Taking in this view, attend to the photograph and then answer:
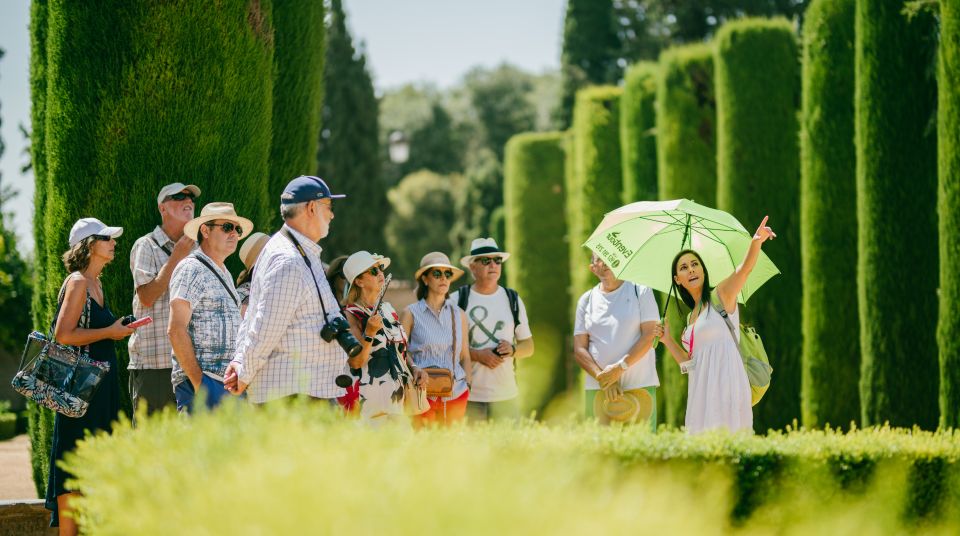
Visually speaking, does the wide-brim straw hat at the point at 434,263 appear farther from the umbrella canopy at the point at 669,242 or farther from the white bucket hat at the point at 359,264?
the umbrella canopy at the point at 669,242

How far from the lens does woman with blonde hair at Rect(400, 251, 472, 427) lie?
7.48 m

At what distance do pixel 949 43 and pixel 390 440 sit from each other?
24.6 ft

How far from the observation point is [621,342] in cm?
740

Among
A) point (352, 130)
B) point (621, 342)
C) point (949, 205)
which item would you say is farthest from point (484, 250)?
point (352, 130)

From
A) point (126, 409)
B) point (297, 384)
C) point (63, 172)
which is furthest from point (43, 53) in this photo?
point (297, 384)

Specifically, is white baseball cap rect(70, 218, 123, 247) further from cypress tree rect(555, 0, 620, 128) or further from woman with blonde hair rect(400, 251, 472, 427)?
cypress tree rect(555, 0, 620, 128)

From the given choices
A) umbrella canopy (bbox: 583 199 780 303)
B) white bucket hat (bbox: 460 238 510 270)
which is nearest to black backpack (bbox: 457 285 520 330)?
white bucket hat (bbox: 460 238 510 270)

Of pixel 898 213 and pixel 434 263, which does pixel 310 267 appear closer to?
pixel 434 263

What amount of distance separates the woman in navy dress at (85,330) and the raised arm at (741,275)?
3.45 m

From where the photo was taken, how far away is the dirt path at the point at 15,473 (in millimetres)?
8547

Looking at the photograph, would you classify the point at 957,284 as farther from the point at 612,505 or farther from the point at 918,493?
the point at 612,505

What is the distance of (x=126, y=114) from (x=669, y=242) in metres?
3.85

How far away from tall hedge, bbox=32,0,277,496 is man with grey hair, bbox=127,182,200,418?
1.04 m

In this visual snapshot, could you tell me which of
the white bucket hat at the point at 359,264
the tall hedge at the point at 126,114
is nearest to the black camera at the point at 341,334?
the white bucket hat at the point at 359,264
